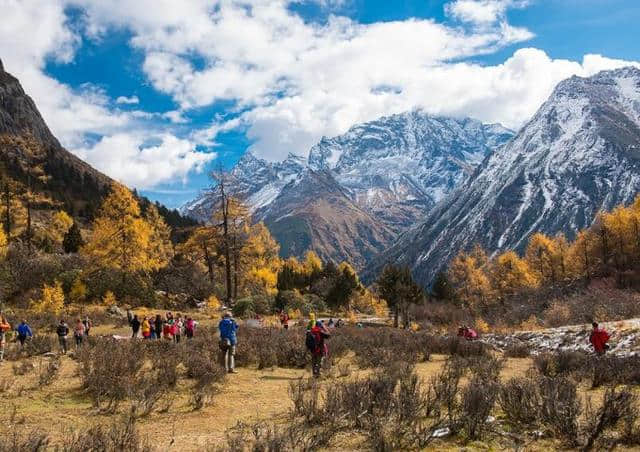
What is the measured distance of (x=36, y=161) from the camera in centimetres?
4169

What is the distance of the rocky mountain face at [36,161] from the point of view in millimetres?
40031

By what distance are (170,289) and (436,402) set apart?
35.6m

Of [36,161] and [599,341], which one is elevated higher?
[36,161]

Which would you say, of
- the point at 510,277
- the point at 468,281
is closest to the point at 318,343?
the point at 468,281

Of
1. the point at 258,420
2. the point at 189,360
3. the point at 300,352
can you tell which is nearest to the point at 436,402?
the point at 258,420

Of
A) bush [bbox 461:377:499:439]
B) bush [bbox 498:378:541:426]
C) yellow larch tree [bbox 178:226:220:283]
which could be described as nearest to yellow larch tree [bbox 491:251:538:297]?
yellow larch tree [bbox 178:226:220:283]

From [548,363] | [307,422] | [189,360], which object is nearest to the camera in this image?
[307,422]

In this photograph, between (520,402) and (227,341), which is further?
(227,341)

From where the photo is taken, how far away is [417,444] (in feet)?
21.9

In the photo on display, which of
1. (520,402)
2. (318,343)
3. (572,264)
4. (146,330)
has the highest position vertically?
(572,264)

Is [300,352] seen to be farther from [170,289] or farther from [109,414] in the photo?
[170,289]

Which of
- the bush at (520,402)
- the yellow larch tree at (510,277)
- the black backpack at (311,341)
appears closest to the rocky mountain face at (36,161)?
the black backpack at (311,341)

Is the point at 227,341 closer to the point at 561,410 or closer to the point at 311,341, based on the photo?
the point at 311,341

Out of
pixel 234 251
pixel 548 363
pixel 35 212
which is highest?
pixel 35 212
